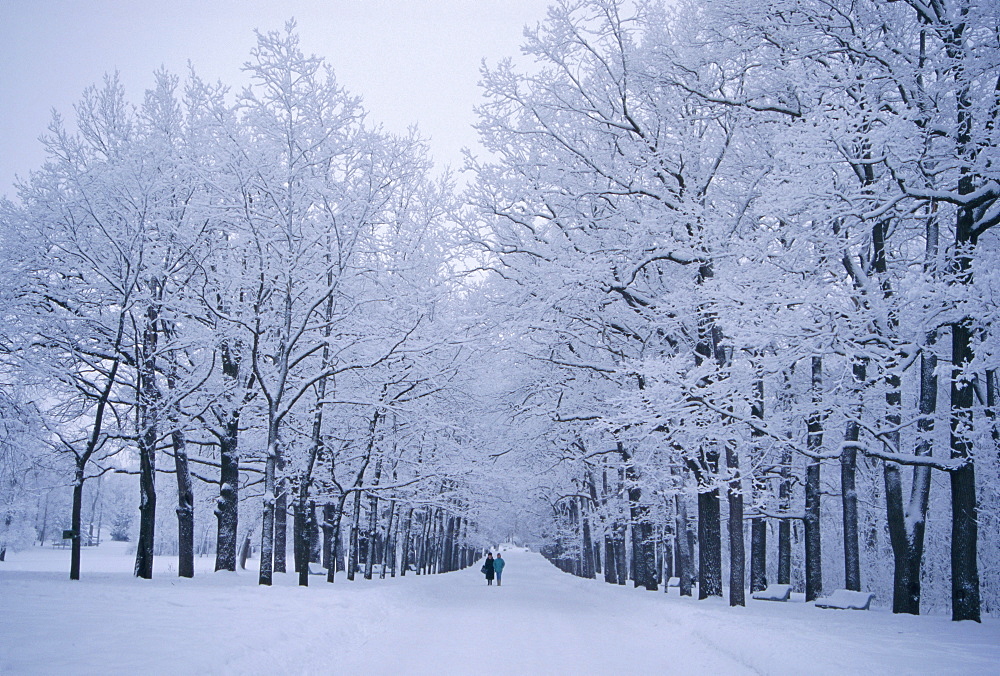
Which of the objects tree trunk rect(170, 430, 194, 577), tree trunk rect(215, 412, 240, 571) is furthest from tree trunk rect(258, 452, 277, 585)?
tree trunk rect(170, 430, 194, 577)

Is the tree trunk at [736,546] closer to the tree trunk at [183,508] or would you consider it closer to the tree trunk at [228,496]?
the tree trunk at [228,496]

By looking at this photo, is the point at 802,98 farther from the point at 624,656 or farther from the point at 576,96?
the point at 624,656

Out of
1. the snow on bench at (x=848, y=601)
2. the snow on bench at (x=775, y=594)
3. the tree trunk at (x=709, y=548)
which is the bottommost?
the snow on bench at (x=775, y=594)

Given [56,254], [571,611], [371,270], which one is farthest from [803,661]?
[56,254]

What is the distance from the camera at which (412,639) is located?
9.84m

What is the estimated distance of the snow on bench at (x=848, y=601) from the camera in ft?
47.6

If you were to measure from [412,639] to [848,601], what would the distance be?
10.9 metres

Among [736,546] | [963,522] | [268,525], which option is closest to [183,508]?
[268,525]

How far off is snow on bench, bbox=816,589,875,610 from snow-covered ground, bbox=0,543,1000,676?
186cm

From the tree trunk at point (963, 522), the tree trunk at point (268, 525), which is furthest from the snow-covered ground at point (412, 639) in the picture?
the tree trunk at point (268, 525)

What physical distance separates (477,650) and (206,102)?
56.2ft

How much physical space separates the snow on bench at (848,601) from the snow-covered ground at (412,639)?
73.2 inches

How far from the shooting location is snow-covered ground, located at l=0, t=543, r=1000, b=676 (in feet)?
19.4

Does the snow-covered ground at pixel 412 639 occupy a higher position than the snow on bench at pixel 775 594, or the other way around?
the snow-covered ground at pixel 412 639
